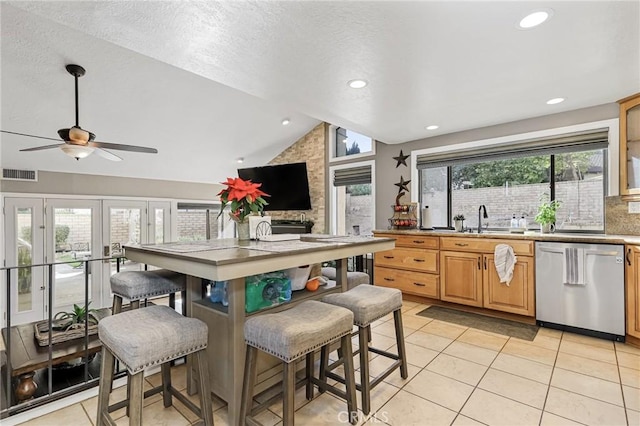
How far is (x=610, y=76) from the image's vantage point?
2.59 m

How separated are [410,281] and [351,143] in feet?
9.03

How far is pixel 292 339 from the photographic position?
1.40 m

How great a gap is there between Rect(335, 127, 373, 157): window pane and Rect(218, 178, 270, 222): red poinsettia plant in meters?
3.54

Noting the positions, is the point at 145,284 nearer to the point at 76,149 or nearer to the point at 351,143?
the point at 76,149

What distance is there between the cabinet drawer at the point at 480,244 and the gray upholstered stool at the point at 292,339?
244cm

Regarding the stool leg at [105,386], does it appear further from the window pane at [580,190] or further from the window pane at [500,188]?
the window pane at [580,190]

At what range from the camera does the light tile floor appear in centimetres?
179

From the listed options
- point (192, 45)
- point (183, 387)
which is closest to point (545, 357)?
point (183, 387)

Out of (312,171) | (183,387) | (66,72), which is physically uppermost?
(66,72)

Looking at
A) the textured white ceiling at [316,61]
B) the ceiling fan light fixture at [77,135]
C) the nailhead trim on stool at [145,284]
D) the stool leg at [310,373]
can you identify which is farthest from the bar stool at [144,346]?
the ceiling fan light fixture at [77,135]

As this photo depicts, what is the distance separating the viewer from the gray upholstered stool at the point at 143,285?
1.97 meters

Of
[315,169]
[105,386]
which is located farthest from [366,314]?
[315,169]

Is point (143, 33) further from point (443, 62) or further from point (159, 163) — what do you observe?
point (159, 163)

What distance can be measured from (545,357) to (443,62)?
2.53 meters
